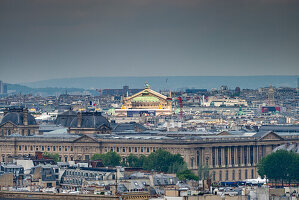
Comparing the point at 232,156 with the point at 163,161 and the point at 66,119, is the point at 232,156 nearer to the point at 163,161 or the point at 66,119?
the point at 163,161

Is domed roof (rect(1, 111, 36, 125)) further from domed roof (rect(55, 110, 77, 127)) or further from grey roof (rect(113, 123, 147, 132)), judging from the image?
grey roof (rect(113, 123, 147, 132))

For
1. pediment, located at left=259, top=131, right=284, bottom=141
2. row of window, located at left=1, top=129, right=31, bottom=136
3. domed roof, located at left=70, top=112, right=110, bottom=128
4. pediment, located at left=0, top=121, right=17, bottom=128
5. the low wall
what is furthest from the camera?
pediment, located at left=0, top=121, right=17, bottom=128

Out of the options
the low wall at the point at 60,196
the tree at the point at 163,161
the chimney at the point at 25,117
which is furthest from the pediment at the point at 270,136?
the low wall at the point at 60,196

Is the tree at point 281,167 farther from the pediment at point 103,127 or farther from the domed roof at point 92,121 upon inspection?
the domed roof at point 92,121

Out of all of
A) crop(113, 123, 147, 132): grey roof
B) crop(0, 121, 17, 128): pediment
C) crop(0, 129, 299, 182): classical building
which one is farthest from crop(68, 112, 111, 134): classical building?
crop(113, 123, 147, 132): grey roof

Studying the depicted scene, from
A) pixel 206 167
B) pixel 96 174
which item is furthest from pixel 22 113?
pixel 96 174

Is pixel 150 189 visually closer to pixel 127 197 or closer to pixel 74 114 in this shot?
pixel 127 197

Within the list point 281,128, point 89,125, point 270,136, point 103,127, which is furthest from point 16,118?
point 270,136
